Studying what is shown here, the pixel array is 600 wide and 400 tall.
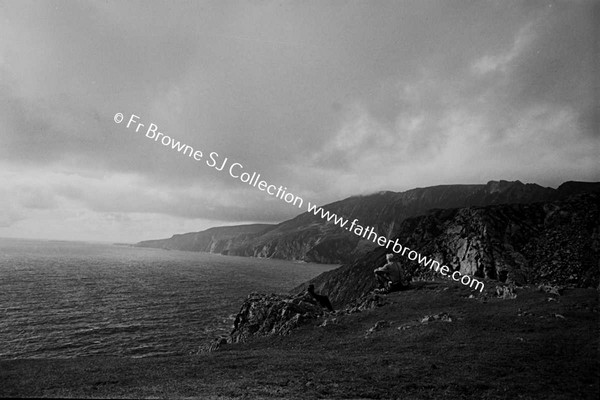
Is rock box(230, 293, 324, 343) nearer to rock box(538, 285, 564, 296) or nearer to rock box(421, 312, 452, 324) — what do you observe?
rock box(421, 312, 452, 324)

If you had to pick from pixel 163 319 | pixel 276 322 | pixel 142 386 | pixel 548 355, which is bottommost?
pixel 163 319

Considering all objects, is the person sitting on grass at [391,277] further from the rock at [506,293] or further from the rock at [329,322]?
the rock at [329,322]

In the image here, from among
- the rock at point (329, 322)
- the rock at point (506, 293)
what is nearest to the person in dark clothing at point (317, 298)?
the rock at point (329, 322)

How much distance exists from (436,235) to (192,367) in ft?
353

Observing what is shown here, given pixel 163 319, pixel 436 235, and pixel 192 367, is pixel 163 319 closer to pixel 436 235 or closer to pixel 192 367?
pixel 192 367

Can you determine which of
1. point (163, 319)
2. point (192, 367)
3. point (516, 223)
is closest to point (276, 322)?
Result: point (192, 367)

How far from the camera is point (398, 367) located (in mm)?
22281

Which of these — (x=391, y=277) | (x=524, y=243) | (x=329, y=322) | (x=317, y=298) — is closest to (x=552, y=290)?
(x=391, y=277)

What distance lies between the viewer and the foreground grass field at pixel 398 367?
59.0ft

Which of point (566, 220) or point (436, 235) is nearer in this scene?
point (566, 220)

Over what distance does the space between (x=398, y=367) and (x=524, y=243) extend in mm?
85218

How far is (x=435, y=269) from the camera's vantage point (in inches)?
3578

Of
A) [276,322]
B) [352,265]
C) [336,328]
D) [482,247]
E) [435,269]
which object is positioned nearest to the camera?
[336,328]

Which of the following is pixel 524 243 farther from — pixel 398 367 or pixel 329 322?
pixel 398 367
